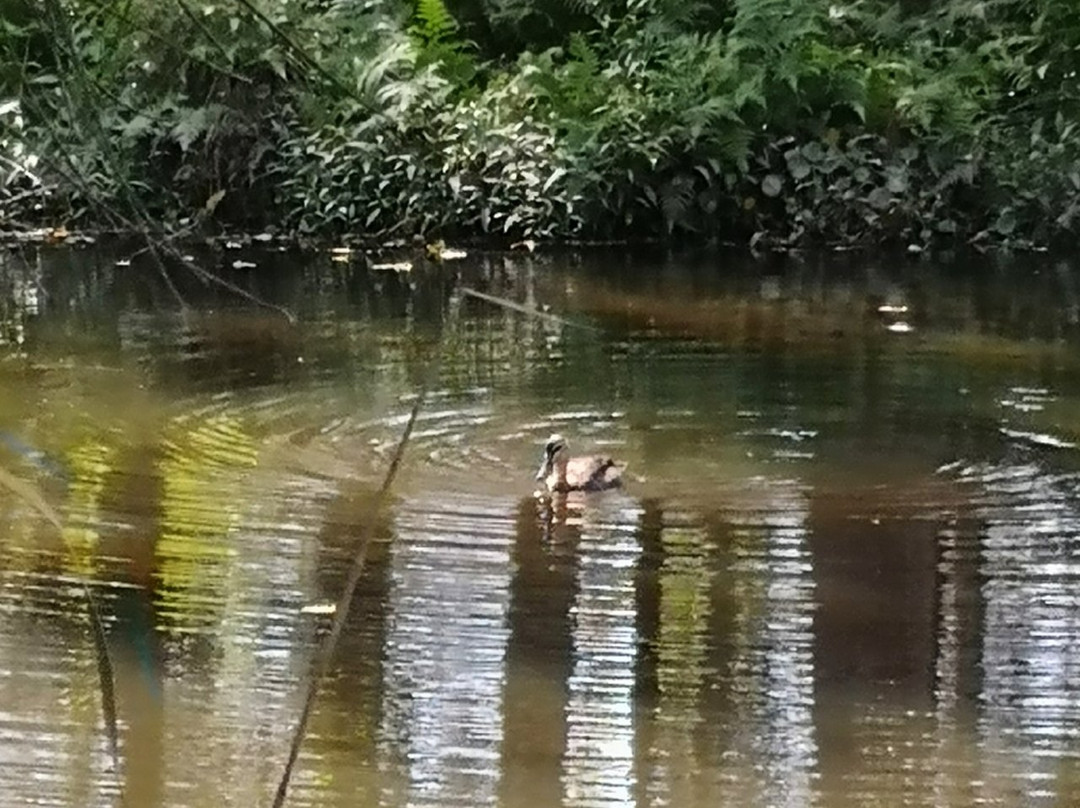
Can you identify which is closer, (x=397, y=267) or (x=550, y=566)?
(x=550, y=566)

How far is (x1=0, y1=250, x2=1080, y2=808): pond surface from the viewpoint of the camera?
3820 millimetres

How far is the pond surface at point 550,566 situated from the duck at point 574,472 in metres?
0.06

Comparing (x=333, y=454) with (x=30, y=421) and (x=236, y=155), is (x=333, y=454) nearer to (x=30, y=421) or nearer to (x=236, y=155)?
(x=30, y=421)

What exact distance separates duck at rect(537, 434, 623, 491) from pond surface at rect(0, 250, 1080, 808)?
6cm

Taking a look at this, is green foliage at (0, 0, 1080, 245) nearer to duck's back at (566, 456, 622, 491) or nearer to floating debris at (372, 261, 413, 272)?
floating debris at (372, 261, 413, 272)

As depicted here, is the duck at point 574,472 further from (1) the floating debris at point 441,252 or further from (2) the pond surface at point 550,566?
(1) the floating debris at point 441,252

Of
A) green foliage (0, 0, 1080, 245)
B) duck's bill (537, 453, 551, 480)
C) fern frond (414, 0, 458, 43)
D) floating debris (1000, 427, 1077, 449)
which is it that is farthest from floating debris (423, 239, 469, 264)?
duck's bill (537, 453, 551, 480)

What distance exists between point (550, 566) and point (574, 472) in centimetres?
74

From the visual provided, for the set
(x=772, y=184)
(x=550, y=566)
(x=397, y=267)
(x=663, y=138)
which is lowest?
(x=550, y=566)

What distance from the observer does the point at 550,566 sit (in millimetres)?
5215

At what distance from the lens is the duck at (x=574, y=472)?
5891 mm

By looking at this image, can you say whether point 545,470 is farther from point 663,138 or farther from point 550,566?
point 663,138

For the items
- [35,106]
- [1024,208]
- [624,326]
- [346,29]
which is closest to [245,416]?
[624,326]

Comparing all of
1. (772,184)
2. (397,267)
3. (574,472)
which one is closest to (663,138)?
(772,184)
